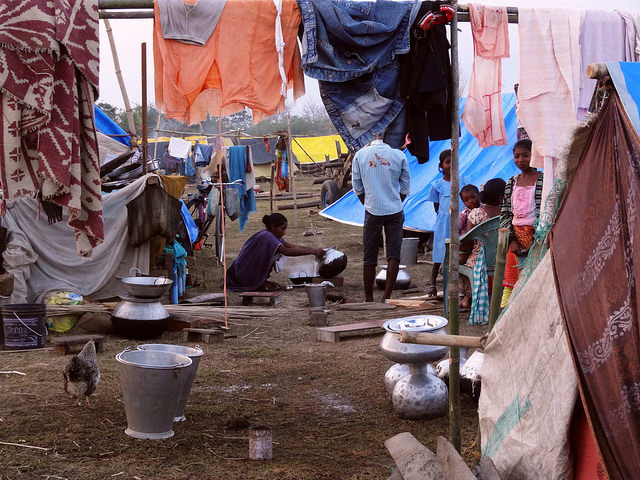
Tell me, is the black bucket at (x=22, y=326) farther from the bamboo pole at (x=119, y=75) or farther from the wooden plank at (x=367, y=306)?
the bamboo pole at (x=119, y=75)

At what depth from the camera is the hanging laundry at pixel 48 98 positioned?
12.6 ft

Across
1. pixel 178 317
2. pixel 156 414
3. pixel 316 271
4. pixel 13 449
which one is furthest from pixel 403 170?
pixel 13 449

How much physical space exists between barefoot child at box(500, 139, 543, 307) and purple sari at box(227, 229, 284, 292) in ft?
13.7

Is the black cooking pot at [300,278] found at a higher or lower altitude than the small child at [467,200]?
lower

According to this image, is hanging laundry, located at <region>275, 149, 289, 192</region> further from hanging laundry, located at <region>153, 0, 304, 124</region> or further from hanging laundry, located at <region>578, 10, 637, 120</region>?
hanging laundry, located at <region>578, 10, 637, 120</region>

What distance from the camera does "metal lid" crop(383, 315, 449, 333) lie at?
16.0 feet

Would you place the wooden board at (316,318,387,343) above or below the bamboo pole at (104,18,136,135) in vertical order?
below

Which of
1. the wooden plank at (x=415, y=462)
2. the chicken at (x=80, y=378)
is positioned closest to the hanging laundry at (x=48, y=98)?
the chicken at (x=80, y=378)

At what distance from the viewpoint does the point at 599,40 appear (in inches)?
187

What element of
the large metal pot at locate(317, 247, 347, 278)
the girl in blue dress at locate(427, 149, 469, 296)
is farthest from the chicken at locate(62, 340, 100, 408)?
the large metal pot at locate(317, 247, 347, 278)

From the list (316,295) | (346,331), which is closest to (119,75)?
(316,295)

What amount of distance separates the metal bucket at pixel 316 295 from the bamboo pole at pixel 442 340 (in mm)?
5363

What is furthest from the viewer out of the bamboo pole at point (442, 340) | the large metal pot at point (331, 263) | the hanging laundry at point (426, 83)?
the large metal pot at point (331, 263)

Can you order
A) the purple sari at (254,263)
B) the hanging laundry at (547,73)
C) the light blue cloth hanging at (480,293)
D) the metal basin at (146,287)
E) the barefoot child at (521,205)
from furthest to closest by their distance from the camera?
1. the purple sari at (254,263)
2. the light blue cloth hanging at (480,293)
3. the metal basin at (146,287)
4. the barefoot child at (521,205)
5. the hanging laundry at (547,73)
